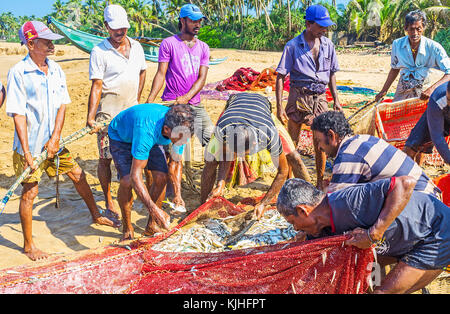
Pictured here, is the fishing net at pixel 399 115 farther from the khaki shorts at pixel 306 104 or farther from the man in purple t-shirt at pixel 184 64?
the man in purple t-shirt at pixel 184 64

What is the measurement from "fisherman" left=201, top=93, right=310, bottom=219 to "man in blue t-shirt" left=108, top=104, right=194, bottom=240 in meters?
0.47

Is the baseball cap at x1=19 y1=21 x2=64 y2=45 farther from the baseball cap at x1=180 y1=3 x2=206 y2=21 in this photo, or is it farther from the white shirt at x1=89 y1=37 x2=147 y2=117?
the baseball cap at x1=180 y1=3 x2=206 y2=21

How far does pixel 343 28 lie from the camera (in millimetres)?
31547

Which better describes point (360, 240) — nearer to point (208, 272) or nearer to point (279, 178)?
point (208, 272)

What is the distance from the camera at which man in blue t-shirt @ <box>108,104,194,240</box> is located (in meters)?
3.63

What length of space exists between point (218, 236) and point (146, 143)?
3.45 feet

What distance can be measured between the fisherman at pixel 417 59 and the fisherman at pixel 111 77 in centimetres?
329

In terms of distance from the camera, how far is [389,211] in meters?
2.53

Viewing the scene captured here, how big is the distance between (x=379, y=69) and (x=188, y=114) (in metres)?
14.6

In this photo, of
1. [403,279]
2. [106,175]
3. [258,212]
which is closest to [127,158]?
[106,175]

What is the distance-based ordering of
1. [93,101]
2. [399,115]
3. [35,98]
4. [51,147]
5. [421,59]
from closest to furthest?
1. [35,98]
2. [51,147]
3. [93,101]
4. [421,59]
5. [399,115]

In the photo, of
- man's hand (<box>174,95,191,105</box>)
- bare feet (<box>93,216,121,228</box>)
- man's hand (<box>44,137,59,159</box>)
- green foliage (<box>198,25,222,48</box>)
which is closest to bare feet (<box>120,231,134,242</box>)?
bare feet (<box>93,216,121,228</box>)

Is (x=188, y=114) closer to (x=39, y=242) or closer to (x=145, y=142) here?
(x=145, y=142)

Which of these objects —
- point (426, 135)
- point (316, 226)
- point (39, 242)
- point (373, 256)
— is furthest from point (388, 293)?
point (39, 242)
